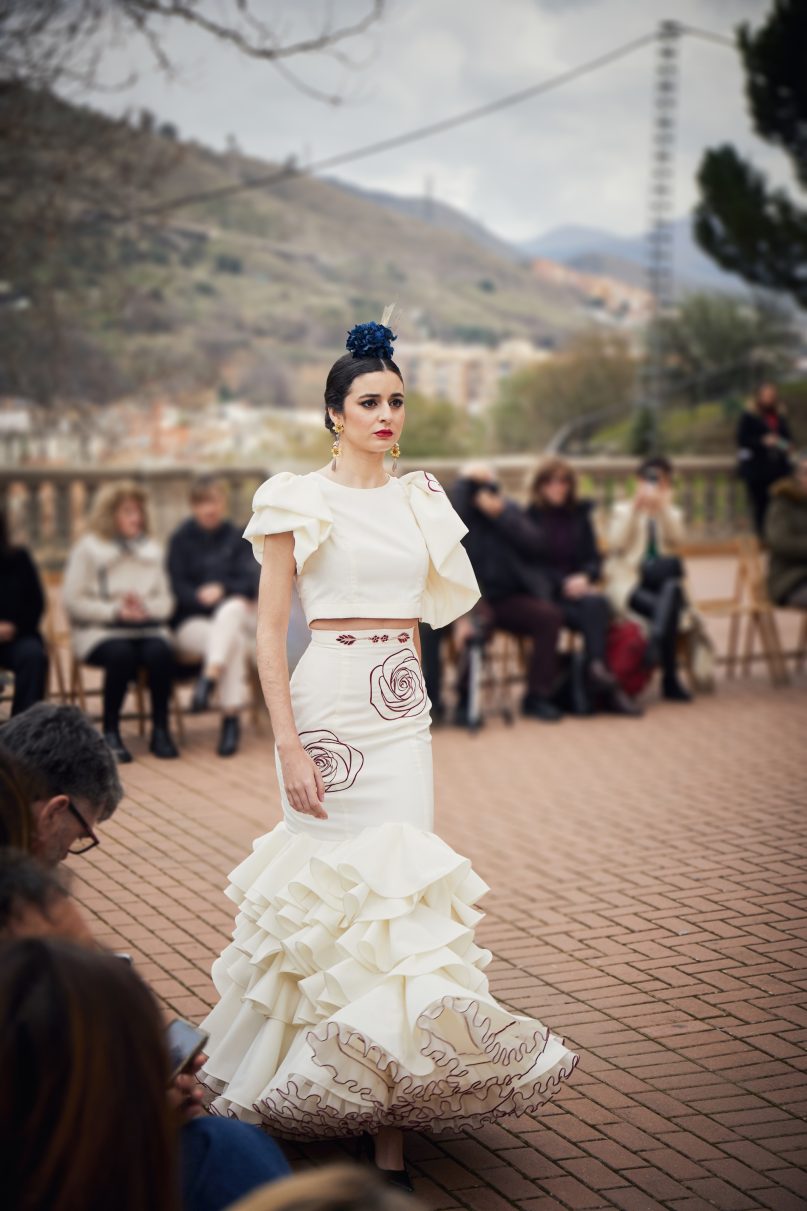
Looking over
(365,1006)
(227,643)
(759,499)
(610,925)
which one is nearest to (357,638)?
(365,1006)

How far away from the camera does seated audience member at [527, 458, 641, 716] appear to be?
1021 cm

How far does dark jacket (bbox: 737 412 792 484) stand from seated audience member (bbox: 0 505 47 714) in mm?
11120

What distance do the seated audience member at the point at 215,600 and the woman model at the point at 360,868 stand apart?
4.63m

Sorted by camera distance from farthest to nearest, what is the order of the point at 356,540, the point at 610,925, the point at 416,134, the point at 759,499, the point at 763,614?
the point at 416,134
the point at 759,499
the point at 763,614
the point at 610,925
the point at 356,540

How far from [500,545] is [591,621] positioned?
2.72ft

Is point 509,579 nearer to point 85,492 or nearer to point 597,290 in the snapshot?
point 85,492

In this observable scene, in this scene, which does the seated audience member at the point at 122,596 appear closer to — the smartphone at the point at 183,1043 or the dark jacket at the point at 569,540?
the dark jacket at the point at 569,540

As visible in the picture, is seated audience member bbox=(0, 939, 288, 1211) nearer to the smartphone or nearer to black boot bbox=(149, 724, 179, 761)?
the smartphone

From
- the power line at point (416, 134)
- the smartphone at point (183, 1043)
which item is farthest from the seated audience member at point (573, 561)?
the power line at point (416, 134)

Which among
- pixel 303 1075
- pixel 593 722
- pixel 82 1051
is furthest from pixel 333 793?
pixel 593 722

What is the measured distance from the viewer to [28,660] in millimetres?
8078

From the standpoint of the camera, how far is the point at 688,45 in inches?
1004

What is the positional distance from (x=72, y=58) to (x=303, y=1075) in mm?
12778

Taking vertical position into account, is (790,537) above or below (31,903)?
above
